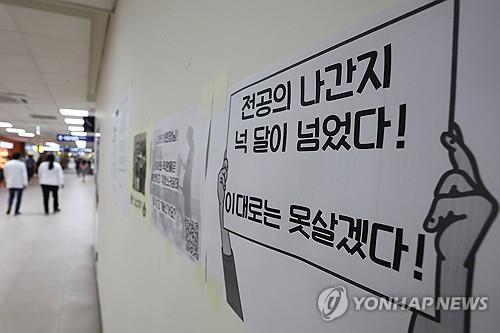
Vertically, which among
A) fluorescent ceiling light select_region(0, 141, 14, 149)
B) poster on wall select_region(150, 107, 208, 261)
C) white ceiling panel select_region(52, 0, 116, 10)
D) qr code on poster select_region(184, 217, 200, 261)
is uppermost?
white ceiling panel select_region(52, 0, 116, 10)

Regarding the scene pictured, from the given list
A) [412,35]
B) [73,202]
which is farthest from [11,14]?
[73,202]

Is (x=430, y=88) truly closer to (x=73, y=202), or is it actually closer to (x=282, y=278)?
(x=282, y=278)

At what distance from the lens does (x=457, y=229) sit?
226 mm

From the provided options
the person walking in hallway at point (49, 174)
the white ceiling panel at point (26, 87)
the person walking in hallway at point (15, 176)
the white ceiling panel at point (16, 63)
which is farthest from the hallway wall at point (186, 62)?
the person walking in hallway at point (15, 176)

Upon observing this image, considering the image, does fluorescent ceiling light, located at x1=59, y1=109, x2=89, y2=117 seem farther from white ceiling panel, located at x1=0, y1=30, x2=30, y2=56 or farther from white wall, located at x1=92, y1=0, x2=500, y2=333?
white wall, located at x1=92, y1=0, x2=500, y2=333

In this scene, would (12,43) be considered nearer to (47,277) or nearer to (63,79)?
(63,79)

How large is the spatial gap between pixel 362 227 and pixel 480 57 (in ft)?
0.53

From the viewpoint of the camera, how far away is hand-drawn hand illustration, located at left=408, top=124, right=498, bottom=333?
0.71 feet

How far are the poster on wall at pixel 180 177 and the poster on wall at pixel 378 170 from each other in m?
0.25

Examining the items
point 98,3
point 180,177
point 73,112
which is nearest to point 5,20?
point 98,3

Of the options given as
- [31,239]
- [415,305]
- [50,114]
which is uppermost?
[50,114]

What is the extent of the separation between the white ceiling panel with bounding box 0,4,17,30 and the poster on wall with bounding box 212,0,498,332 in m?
3.18

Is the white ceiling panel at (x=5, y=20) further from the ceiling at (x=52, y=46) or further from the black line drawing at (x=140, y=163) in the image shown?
the black line drawing at (x=140, y=163)

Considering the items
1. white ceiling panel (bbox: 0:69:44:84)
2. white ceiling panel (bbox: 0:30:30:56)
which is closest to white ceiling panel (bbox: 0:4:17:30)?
white ceiling panel (bbox: 0:30:30:56)
